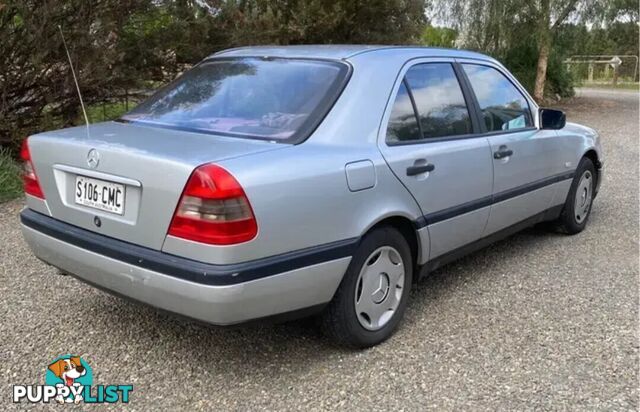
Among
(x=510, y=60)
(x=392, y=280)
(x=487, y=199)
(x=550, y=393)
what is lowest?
(x=550, y=393)

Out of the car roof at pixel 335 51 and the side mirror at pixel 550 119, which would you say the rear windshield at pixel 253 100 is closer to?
the car roof at pixel 335 51

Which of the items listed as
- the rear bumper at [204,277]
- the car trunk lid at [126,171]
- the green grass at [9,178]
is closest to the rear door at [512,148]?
the rear bumper at [204,277]

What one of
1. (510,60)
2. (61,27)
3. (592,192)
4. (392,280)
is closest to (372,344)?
(392,280)

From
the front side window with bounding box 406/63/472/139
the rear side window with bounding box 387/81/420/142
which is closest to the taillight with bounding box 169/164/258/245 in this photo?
the rear side window with bounding box 387/81/420/142

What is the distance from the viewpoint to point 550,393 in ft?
9.34

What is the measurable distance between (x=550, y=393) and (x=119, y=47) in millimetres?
6693

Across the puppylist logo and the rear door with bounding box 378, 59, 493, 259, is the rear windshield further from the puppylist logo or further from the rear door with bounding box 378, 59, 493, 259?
the puppylist logo

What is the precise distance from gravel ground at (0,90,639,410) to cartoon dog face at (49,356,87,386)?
0.06m

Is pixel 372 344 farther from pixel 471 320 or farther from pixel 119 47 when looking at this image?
pixel 119 47

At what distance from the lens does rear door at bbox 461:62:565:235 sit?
13.3 ft

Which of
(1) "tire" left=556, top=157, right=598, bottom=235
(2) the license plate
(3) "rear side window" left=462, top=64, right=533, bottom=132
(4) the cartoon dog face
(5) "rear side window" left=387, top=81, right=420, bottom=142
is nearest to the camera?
(2) the license plate

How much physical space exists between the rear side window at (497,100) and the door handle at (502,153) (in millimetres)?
145

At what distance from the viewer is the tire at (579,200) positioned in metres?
5.18

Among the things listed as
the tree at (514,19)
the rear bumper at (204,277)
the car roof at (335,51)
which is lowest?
the rear bumper at (204,277)
